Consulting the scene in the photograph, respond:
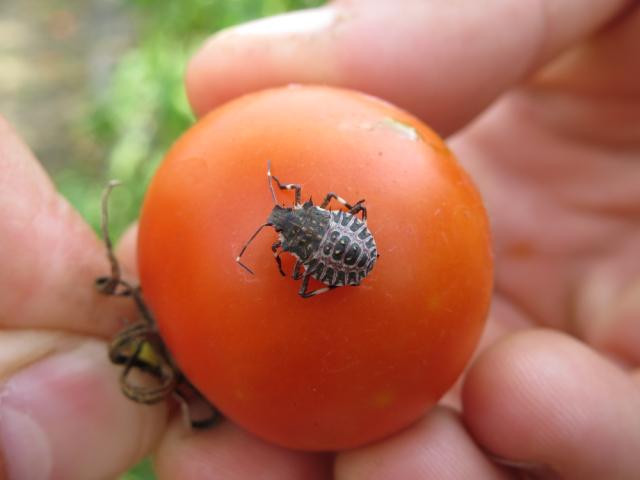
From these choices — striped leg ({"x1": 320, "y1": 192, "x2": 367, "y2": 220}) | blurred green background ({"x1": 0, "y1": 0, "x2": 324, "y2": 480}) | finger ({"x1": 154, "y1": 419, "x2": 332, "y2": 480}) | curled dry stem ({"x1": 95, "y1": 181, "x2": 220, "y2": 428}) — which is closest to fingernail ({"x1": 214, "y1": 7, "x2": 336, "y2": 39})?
curled dry stem ({"x1": 95, "y1": 181, "x2": 220, "y2": 428})

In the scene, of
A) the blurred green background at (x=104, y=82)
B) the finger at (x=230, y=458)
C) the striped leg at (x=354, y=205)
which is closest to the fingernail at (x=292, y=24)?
the striped leg at (x=354, y=205)

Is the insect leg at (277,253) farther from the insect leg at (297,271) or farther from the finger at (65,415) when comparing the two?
the finger at (65,415)

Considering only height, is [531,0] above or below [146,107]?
above

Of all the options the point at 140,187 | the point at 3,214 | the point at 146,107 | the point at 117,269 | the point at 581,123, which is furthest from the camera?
the point at 146,107

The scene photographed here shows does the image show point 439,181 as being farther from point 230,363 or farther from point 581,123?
point 581,123

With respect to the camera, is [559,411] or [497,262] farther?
[497,262]

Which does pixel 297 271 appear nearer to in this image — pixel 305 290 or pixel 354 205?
pixel 305 290

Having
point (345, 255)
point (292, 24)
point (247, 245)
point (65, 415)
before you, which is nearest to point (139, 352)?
point (65, 415)

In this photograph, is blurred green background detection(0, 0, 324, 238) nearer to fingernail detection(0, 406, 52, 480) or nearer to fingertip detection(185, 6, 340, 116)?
fingertip detection(185, 6, 340, 116)

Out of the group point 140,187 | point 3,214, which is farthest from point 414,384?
point 140,187
